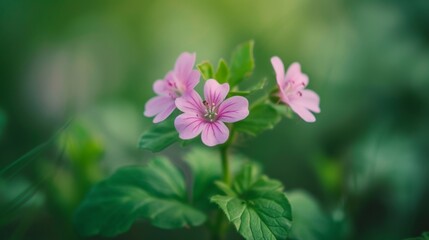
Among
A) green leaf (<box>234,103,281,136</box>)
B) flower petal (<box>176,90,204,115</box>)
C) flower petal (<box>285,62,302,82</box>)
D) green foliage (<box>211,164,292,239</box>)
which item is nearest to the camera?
green foliage (<box>211,164,292,239</box>)

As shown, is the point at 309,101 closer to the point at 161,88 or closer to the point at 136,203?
the point at 161,88

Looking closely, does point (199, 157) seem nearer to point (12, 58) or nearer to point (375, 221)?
point (375, 221)

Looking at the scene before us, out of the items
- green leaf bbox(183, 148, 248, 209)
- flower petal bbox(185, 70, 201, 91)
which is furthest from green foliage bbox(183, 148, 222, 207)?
flower petal bbox(185, 70, 201, 91)

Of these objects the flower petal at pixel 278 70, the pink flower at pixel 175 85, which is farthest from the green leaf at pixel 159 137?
the flower petal at pixel 278 70

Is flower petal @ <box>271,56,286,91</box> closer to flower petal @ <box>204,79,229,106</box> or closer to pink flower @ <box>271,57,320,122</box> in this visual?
pink flower @ <box>271,57,320,122</box>

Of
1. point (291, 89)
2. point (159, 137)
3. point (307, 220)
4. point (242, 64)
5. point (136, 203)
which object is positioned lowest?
point (307, 220)

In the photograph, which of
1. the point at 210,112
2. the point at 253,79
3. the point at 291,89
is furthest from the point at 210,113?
the point at 253,79
